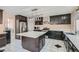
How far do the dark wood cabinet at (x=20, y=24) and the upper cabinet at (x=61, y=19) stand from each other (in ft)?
1.76

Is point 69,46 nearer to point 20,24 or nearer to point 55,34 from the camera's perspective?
point 55,34

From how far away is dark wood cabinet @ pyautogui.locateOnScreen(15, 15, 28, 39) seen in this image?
4.26 ft

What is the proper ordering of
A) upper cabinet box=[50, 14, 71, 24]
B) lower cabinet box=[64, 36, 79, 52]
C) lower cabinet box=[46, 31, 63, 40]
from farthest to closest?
lower cabinet box=[46, 31, 63, 40]
upper cabinet box=[50, 14, 71, 24]
lower cabinet box=[64, 36, 79, 52]

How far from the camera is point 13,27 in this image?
128 cm

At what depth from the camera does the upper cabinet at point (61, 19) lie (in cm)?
116

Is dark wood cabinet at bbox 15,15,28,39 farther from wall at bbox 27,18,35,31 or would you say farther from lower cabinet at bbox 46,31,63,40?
A: lower cabinet at bbox 46,31,63,40

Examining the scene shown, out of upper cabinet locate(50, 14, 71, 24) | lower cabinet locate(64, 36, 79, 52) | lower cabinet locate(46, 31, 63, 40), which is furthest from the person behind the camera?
lower cabinet locate(46, 31, 63, 40)

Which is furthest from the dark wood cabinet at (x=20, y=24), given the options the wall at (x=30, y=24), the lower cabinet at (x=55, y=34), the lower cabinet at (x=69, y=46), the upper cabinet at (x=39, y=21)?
the lower cabinet at (x=69, y=46)

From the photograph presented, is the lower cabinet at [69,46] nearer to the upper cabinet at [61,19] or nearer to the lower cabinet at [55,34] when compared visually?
the lower cabinet at [55,34]

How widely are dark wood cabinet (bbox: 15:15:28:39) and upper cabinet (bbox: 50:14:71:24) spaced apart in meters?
0.54

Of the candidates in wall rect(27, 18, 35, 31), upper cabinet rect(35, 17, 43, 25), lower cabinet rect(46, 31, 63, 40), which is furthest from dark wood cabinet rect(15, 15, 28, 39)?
lower cabinet rect(46, 31, 63, 40)

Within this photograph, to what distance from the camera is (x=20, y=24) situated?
1363mm
